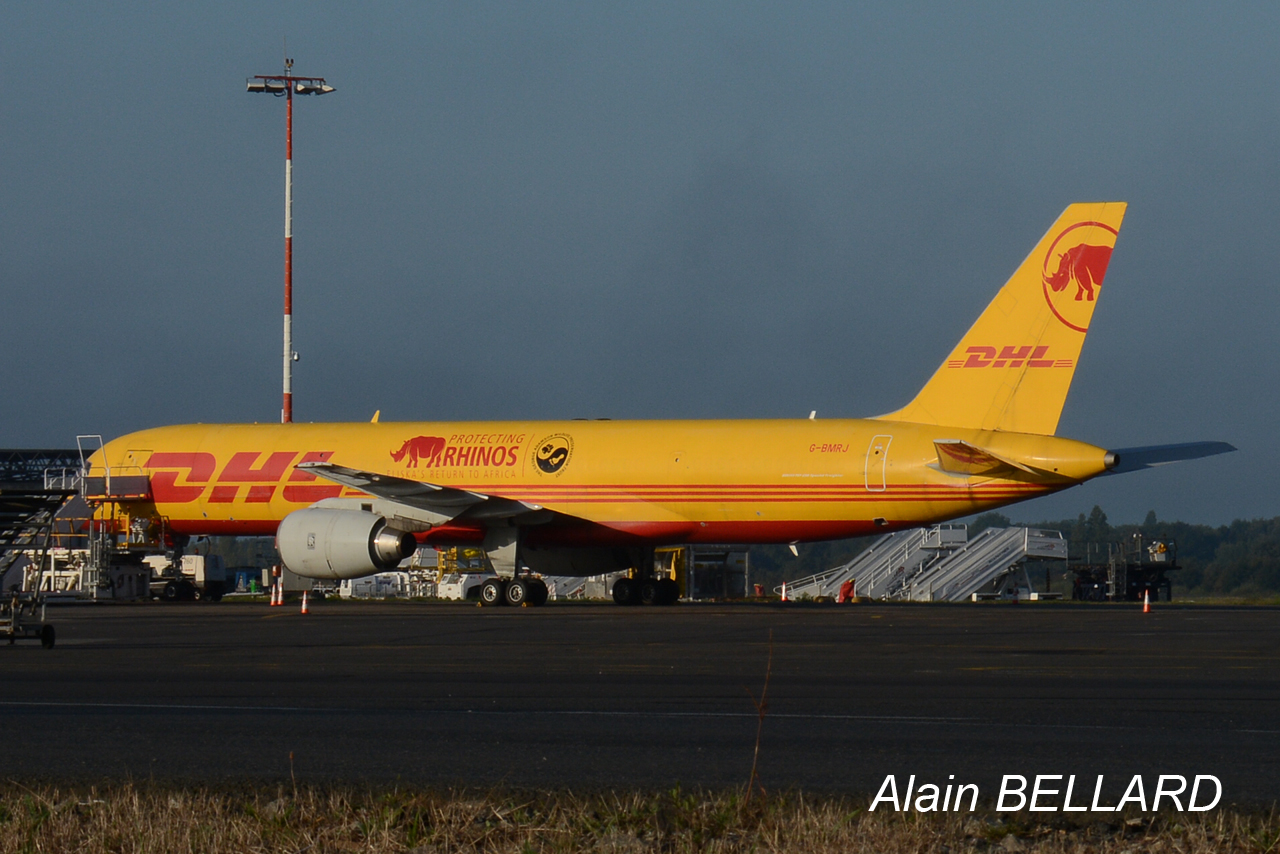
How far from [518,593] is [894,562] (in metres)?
22.0

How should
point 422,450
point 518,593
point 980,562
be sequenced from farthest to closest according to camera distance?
point 980,562 → point 422,450 → point 518,593

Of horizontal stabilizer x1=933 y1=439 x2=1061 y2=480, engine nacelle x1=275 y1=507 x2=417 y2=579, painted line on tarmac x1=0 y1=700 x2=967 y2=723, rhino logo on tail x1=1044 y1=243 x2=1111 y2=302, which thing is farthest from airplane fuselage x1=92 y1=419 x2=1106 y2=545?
painted line on tarmac x1=0 y1=700 x2=967 y2=723

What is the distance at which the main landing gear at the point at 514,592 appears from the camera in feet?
109

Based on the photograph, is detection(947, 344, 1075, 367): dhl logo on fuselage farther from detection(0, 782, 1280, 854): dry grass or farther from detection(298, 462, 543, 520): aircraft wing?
detection(0, 782, 1280, 854): dry grass

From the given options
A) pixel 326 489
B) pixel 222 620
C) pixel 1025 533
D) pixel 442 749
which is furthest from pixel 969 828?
pixel 1025 533

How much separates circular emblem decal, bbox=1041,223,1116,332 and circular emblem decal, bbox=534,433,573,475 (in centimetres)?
1089

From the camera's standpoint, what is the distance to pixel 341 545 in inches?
1256

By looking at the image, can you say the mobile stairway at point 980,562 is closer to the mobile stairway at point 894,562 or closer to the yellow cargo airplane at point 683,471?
the mobile stairway at point 894,562

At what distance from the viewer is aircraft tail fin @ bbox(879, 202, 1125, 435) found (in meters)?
30.6

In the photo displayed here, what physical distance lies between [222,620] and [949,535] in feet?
101

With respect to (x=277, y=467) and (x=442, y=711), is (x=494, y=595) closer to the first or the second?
(x=277, y=467)

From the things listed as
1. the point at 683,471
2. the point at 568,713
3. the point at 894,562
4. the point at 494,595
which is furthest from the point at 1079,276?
the point at 894,562

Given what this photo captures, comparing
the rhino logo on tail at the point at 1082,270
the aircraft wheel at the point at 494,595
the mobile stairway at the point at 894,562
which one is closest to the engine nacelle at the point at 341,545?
the aircraft wheel at the point at 494,595

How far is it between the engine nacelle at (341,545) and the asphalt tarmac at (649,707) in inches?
366
